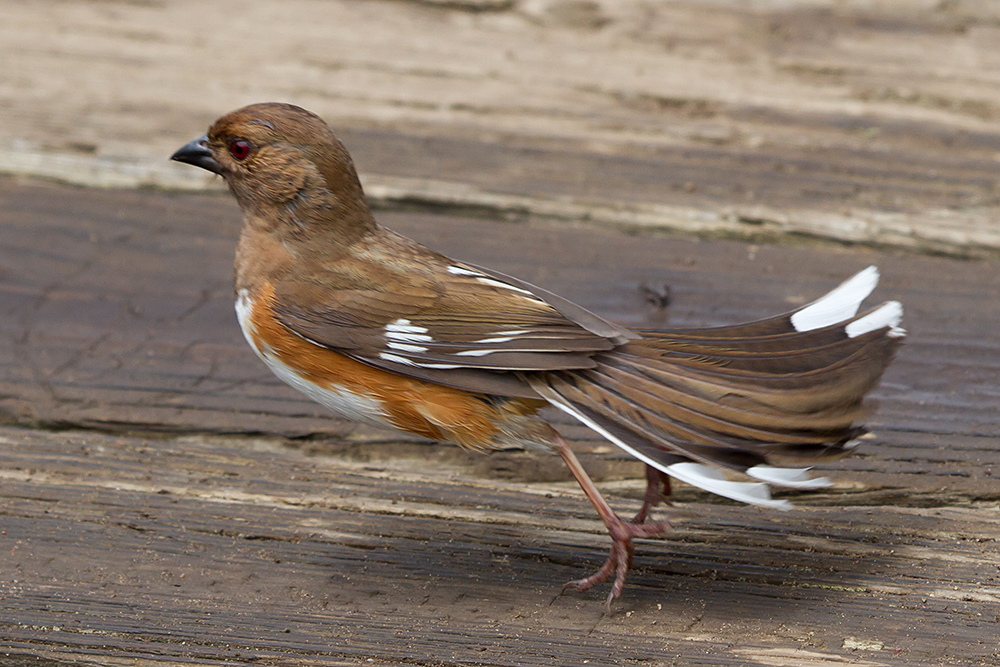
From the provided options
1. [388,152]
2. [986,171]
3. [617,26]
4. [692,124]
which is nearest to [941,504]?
[986,171]

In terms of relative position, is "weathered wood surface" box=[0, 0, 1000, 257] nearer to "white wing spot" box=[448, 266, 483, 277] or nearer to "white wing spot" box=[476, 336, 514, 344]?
"white wing spot" box=[448, 266, 483, 277]

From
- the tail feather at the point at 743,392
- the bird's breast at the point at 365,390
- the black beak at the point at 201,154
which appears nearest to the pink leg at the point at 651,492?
the tail feather at the point at 743,392

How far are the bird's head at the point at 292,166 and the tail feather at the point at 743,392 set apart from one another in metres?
0.72

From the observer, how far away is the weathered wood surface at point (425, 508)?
2.12 m

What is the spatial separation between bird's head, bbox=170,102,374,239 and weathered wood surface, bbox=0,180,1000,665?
0.55 m

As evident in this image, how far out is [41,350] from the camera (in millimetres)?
3033

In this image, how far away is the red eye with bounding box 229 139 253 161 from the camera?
2.71 metres

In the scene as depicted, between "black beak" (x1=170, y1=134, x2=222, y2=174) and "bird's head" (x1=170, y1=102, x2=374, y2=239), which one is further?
"black beak" (x1=170, y1=134, x2=222, y2=174)

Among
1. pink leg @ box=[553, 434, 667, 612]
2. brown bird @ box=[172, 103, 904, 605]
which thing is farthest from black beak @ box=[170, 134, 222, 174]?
pink leg @ box=[553, 434, 667, 612]

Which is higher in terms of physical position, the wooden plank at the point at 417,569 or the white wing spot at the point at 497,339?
the white wing spot at the point at 497,339

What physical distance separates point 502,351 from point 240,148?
91 centimetres

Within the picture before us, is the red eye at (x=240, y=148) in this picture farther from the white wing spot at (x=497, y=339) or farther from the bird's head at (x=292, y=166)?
the white wing spot at (x=497, y=339)

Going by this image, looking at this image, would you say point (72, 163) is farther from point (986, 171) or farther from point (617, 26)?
point (986, 171)

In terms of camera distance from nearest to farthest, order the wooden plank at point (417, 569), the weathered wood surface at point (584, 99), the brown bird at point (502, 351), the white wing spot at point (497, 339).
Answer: the wooden plank at point (417, 569)
the brown bird at point (502, 351)
the white wing spot at point (497, 339)
the weathered wood surface at point (584, 99)
